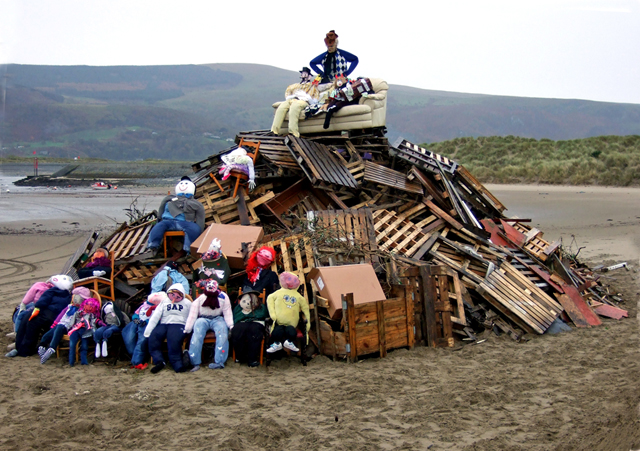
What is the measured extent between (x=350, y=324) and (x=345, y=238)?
1.96 m

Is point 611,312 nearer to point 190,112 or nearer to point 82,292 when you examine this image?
point 82,292

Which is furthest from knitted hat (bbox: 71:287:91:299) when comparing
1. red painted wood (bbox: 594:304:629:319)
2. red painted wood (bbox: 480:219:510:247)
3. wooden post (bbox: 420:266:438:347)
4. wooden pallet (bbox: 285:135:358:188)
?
red painted wood (bbox: 594:304:629:319)

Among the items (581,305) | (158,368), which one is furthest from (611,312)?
(158,368)

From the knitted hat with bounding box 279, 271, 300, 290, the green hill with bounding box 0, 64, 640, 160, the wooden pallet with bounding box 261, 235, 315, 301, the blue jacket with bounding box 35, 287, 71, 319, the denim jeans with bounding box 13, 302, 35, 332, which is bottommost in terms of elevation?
the denim jeans with bounding box 13, 302, 35, 332

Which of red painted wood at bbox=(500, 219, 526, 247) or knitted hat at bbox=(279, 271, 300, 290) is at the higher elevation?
red painted wood at bbox=(500, 219, 526, 247)

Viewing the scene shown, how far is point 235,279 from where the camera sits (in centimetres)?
745

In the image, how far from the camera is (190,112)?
106 meters

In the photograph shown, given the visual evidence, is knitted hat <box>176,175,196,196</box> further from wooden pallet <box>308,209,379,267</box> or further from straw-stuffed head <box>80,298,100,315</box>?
straw-stuffed head <box>80,298,100,315</box>

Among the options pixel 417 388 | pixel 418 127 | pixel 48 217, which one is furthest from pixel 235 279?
pixel 418 127

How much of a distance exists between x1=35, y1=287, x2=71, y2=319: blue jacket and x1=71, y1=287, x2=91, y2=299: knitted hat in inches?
11.8

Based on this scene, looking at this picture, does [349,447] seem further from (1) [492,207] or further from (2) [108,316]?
(1) [492,207]

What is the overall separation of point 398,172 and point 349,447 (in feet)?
22.0

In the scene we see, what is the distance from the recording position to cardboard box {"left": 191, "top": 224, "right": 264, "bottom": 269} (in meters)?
7.43

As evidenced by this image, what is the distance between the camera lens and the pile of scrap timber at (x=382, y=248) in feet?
21.9
